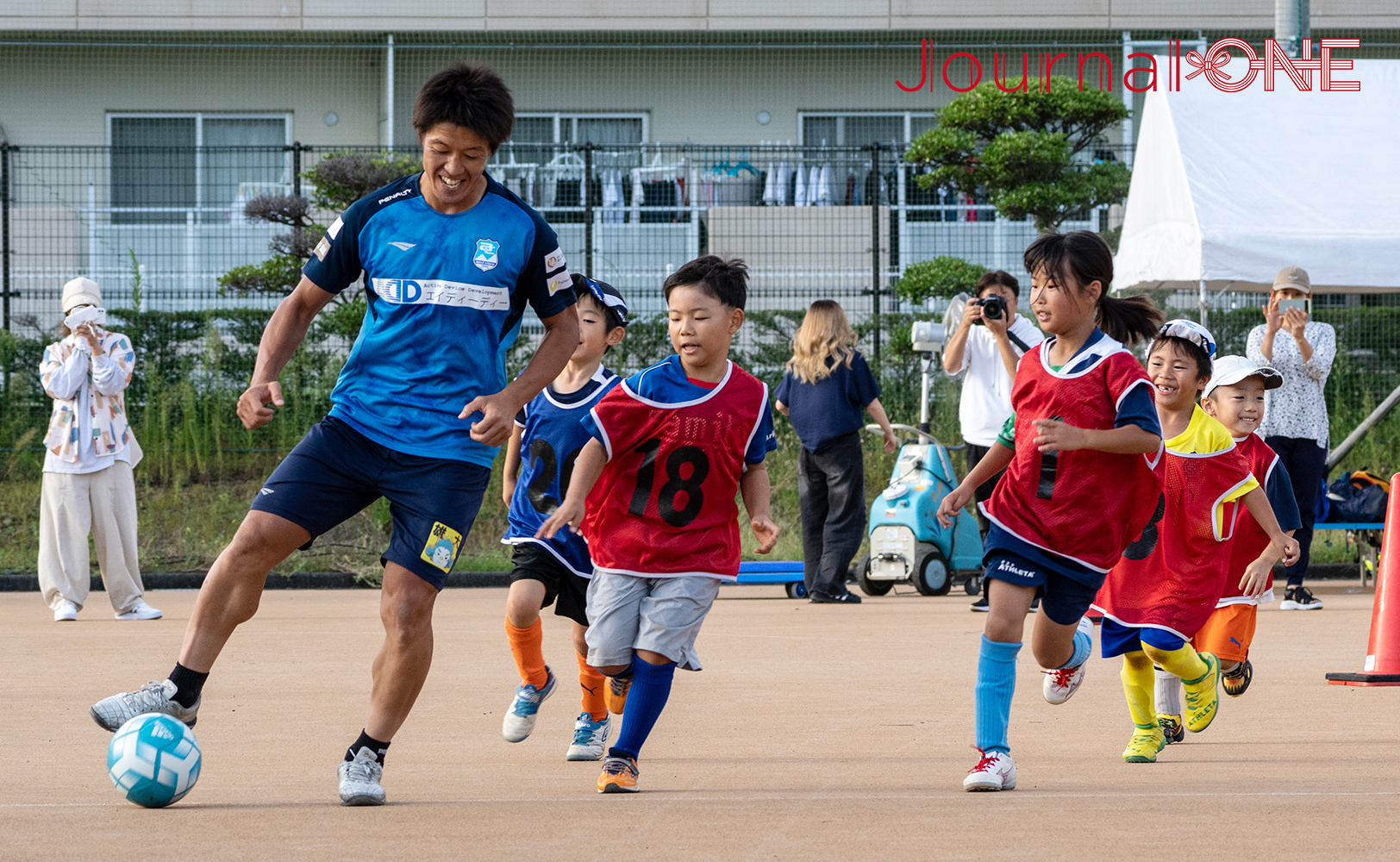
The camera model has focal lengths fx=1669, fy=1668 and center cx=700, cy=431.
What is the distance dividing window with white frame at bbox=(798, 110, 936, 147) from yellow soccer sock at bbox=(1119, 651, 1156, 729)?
1964 cm

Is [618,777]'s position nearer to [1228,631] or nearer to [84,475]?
[1228,631]

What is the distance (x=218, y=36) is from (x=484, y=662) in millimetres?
18372

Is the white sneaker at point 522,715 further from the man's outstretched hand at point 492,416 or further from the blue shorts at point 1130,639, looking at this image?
the blue shorts at point 1130,639

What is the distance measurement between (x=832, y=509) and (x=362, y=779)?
7412mm

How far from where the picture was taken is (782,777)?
4918 mm

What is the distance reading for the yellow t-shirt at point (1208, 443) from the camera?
599 cm

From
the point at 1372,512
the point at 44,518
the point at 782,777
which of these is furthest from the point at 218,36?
the point at 782,777

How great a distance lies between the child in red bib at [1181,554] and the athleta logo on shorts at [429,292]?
2.32 m

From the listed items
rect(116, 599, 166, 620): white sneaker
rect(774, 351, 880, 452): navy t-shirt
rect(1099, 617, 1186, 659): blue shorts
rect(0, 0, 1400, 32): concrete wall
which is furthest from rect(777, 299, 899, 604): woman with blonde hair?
rect(0, 0, 1400, 32): concrete wall

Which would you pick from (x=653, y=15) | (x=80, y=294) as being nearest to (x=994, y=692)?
(x=80, y=294)

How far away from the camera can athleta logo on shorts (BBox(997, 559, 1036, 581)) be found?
5039mm

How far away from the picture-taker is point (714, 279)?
5.11 metres

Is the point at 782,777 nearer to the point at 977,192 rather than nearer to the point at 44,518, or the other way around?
the point at 44,518

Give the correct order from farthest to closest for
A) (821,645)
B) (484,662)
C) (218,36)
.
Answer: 1. (218,36)
2. (821,645)
3. (484,662)
